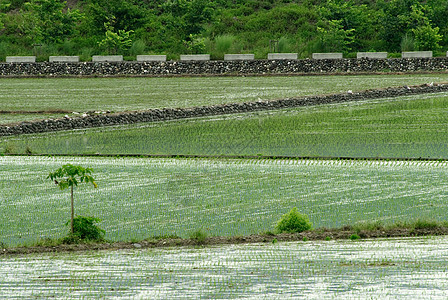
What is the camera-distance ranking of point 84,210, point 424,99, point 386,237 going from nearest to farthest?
point 386,237 < point 84,210 < point 424,99

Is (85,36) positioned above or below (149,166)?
above

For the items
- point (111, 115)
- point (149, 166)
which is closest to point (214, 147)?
point (149, 166)

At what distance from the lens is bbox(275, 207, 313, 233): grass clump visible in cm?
1176

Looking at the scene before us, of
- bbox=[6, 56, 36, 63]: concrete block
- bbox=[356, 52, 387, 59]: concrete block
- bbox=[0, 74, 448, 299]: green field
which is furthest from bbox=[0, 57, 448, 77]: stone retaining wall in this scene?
bbox=[0, 74, 448, 299]: green field

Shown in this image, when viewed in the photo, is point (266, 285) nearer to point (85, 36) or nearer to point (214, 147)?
point (214, 147)

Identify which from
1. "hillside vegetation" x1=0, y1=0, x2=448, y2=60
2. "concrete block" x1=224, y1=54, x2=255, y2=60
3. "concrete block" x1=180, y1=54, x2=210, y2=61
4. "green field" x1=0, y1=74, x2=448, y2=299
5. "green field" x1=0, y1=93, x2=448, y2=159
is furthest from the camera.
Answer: "hillside vegetation" x1=0, y1=0, x2=448, y2=60

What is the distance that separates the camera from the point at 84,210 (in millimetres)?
13422

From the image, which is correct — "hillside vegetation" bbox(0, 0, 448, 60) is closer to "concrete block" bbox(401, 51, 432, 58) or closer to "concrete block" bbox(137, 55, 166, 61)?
"concrete block" bbox(401, 51, 432, 58)

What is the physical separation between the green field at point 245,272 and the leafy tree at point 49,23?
150 ft

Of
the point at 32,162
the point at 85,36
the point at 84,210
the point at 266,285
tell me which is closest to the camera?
the point at 266,285

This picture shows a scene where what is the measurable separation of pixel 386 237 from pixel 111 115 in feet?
58.4

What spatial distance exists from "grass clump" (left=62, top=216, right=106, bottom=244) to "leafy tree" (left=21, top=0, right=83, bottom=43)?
145 ft

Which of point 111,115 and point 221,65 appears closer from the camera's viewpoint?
point 111,115

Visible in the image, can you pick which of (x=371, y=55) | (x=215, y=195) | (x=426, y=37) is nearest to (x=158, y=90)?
(x=371, y=55)
